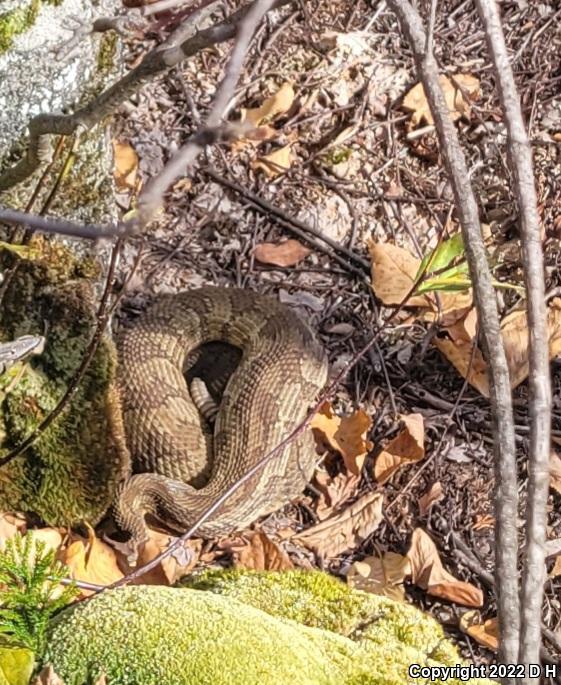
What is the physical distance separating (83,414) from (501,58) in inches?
102

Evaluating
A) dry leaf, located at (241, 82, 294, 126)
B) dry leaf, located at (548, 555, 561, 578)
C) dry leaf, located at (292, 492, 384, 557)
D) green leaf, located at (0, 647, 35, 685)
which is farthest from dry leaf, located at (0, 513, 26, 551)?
dry leaf, located at (241, 82, 294, 126)

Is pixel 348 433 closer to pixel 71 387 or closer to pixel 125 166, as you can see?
pixel 71 387

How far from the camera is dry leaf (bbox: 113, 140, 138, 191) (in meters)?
5.56

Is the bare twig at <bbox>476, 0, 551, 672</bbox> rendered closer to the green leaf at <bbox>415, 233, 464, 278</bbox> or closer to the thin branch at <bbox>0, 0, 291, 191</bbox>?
the thin branch at <bbox>0, 0, 291, 191</bbox>

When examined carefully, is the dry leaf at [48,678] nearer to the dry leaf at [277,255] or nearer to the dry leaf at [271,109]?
the dry leaf at [277,255]

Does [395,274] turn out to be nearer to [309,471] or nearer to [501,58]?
[309,471]

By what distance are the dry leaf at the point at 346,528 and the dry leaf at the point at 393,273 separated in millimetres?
1220

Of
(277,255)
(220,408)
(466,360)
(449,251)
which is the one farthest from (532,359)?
(277,255)

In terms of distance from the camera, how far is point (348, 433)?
16.1 feet

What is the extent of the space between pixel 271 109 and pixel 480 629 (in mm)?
3429

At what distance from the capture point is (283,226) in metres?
5.66

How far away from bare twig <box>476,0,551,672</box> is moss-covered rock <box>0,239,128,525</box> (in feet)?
7.10

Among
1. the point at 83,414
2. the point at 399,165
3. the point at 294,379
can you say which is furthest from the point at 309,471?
the point at 399,165

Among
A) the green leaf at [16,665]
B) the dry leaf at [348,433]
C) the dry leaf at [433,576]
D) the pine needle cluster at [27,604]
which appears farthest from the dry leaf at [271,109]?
the green leaf at [16,665]
